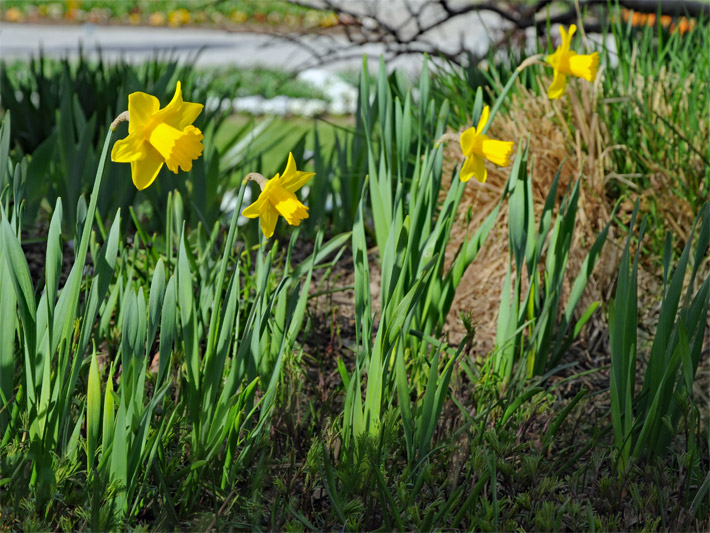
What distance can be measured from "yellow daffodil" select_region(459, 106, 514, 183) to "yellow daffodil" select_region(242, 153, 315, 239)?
406 millimetres

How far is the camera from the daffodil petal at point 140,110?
3.99 ft

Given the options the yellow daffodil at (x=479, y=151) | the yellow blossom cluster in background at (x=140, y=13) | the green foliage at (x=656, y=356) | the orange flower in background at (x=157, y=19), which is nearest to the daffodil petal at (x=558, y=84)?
the yellow daffodil at (x=479, y=151)

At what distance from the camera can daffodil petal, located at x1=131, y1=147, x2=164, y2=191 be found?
1266 mm

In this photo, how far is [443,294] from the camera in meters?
1.82

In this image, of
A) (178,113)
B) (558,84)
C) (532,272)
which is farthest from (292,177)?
(558,84)

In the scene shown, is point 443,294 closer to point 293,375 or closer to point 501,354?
point 501,354

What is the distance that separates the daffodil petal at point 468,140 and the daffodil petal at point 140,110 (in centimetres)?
→ 65

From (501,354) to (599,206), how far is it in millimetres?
822

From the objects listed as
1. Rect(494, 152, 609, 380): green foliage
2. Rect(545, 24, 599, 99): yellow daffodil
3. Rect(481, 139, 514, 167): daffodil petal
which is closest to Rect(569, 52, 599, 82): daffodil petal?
Rect(545, 24, 599, 99): yellow daffodil

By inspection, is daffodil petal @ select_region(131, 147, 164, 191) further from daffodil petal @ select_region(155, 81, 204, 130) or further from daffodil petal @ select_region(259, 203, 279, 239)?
daffodil petal @ select_region(259, 203, 279, 239)

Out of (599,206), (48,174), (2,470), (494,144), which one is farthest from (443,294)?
(48,174)

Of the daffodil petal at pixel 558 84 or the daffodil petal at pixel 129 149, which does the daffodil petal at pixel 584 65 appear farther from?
the daffodil petal at pixel 129 149

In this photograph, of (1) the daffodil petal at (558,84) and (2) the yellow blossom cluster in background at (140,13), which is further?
(2) the yellow blossom cluster in background at (140,13)

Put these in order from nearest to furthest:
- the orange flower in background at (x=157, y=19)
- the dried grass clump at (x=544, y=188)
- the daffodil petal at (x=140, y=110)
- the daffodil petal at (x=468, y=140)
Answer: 1. the daffodil petal at (x=140, y=110)
2. the daffodil petal at (x=468, y=140)
3. the dried grass clump at (x=544, y=188)
4. the orange flower in background at (x=157, y=19)
